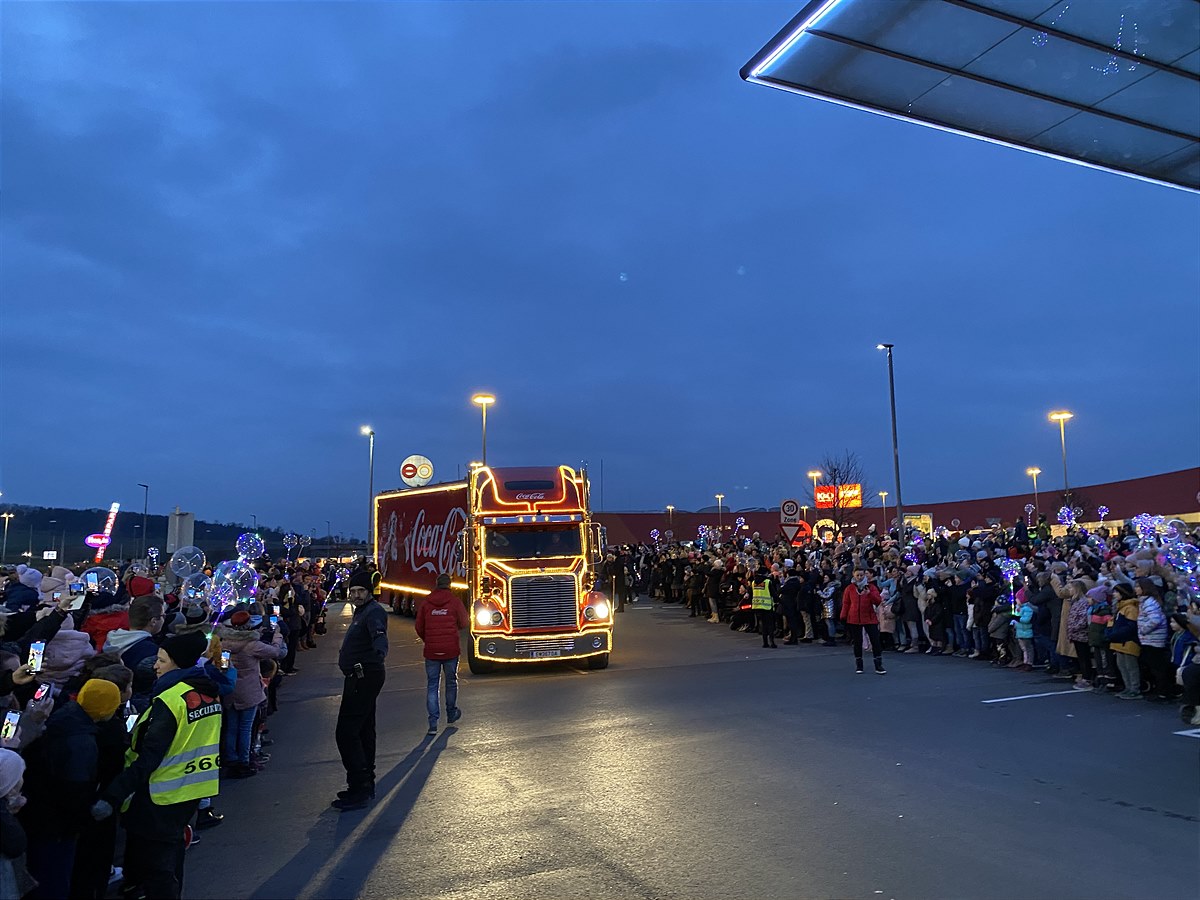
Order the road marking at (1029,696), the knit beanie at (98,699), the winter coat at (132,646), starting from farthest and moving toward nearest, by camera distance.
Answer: the road marking at (1029,696) < the winter coat at (132,646) < the knit beanie at (98,699)

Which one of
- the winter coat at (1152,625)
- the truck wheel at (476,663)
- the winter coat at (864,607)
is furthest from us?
the truck wheel at (476,663)

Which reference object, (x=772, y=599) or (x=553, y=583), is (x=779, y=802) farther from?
(x=772, y=599)

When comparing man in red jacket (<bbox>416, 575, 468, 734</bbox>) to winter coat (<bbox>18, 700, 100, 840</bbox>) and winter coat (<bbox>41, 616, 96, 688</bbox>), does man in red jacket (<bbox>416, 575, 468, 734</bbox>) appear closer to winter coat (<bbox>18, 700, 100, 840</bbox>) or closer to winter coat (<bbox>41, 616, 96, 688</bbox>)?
winter coat (<bbox>41, 616, 96, 688</bbox>)

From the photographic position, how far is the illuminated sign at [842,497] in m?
57.7

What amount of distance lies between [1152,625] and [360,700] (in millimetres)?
10317

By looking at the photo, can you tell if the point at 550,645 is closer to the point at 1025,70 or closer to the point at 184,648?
the point at 184,648

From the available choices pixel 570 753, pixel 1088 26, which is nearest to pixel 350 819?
pixel 570 753

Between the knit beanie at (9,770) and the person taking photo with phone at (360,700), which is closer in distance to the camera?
the knit beanie at (9,770)

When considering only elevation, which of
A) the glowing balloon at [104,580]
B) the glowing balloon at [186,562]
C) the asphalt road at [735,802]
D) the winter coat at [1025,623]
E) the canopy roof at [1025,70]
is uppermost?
the canopy roof at [1025,70]

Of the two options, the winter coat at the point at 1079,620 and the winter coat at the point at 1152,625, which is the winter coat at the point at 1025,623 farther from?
the winter coat at the point at 1152,625

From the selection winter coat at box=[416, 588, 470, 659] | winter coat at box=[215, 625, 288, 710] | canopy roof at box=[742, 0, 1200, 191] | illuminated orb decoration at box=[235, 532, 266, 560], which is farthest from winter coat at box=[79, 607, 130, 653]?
canopy roof at box=[742, 0, 1200, 191]

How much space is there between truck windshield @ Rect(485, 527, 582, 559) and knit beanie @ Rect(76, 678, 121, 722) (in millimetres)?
10929

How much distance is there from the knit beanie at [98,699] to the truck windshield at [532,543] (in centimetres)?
1093

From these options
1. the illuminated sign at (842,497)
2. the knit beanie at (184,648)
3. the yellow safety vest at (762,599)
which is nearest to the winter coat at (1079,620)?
the yellow safety vest at (762,599)
